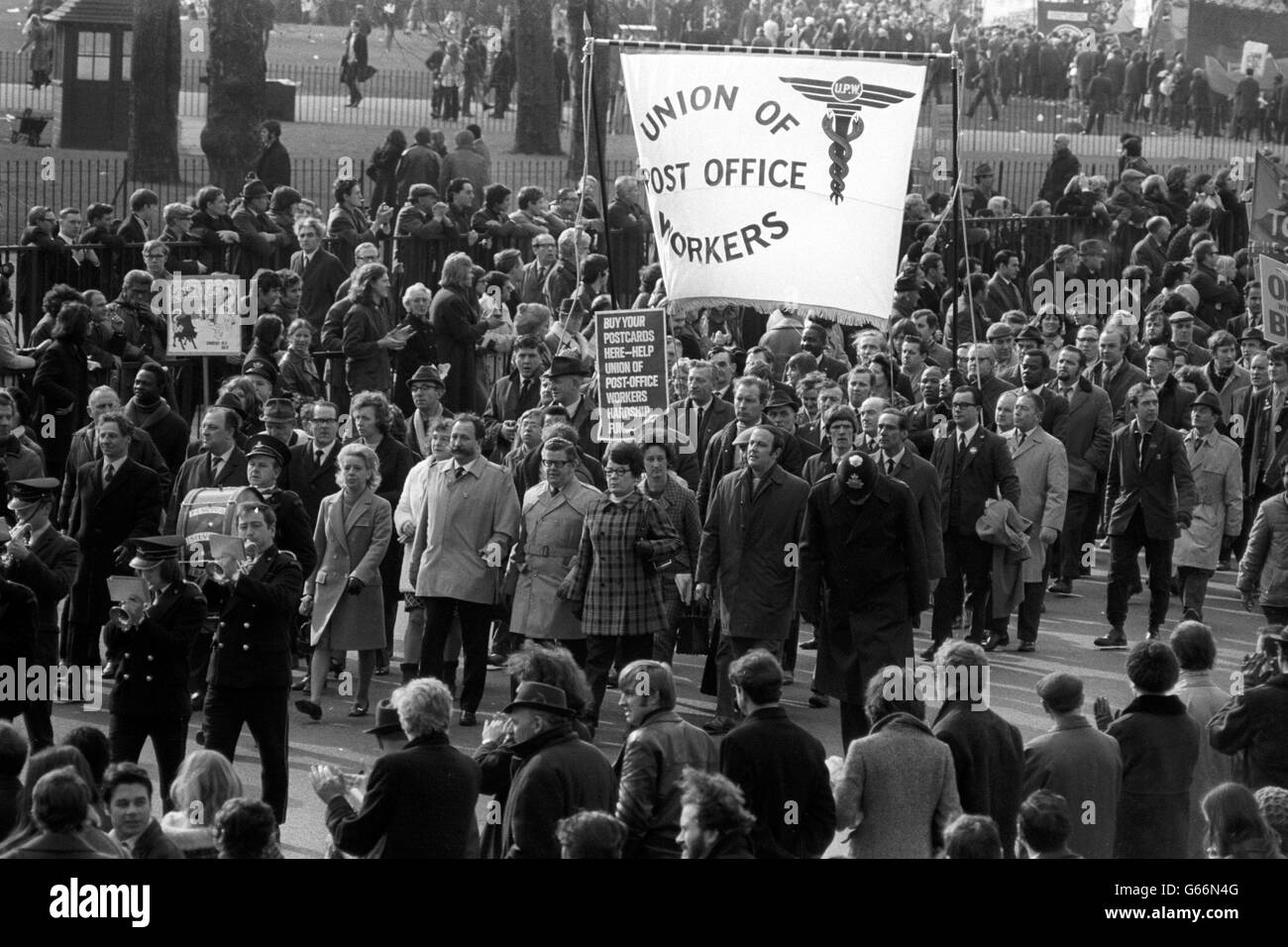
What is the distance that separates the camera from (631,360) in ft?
41.2

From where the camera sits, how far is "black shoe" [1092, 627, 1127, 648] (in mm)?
14023

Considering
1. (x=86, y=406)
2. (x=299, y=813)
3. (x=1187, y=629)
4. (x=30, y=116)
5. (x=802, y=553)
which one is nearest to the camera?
(x=1187, y=629)

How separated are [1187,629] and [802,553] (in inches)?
105

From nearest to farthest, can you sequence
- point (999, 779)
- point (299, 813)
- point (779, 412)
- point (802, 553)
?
point (999, 779) → point (299, 813) → point (802, 553) → point (779, 412)

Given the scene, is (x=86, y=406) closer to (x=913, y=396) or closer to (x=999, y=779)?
(x=913, y=396)

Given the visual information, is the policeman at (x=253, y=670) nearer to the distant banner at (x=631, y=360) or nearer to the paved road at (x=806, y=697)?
the paved road at (x=806, y=697)

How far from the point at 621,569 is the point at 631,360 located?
60.4 inches

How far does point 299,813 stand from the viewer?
1034 centimetres

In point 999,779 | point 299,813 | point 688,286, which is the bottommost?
point 299,813

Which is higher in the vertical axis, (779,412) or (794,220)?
(794,220)

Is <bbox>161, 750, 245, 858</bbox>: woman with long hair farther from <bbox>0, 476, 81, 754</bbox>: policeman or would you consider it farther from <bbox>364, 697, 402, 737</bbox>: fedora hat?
<bbox>0, 476, 81, 754</bbox>: policeman

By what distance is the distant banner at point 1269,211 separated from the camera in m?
15.6

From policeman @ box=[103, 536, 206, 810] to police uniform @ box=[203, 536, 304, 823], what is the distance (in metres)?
0.13
